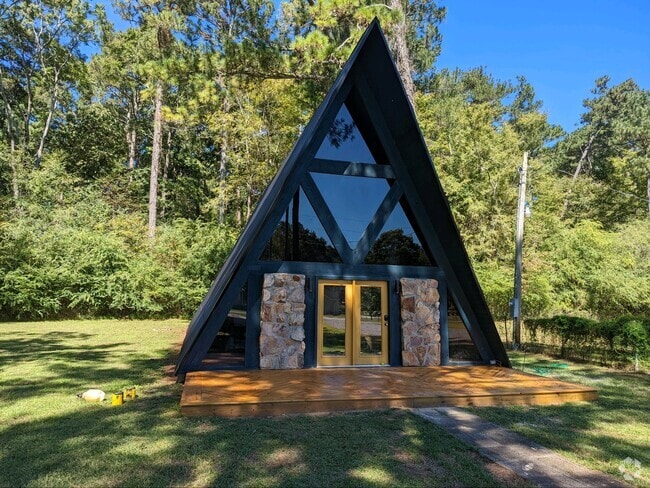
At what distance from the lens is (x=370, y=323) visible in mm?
7109

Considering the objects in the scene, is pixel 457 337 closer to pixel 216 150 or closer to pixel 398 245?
pixel 398 245

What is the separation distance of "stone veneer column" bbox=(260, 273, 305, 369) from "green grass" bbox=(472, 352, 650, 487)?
2.81 m

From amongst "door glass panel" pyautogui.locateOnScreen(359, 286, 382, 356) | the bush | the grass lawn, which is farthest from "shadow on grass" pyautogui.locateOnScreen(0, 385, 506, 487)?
the bush

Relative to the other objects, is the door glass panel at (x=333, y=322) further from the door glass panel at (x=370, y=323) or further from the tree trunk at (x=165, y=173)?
the tree trunk at (x=165, y=173)

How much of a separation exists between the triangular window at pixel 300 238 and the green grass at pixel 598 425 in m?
3.31

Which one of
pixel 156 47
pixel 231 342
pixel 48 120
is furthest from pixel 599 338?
pixel 48 120

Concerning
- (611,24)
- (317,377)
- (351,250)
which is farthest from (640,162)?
(317,377)

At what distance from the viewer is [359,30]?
11.3m

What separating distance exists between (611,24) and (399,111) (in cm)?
1528

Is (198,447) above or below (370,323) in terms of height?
below

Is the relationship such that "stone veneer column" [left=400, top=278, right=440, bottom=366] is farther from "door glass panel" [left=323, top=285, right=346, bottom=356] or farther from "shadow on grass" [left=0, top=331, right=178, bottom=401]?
"shadow on grass" [left=0, top=331, right=178, bottom=401]

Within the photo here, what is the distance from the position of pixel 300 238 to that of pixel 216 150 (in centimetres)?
1931

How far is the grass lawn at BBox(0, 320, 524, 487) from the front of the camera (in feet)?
9.97

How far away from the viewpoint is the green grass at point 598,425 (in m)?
3.63
